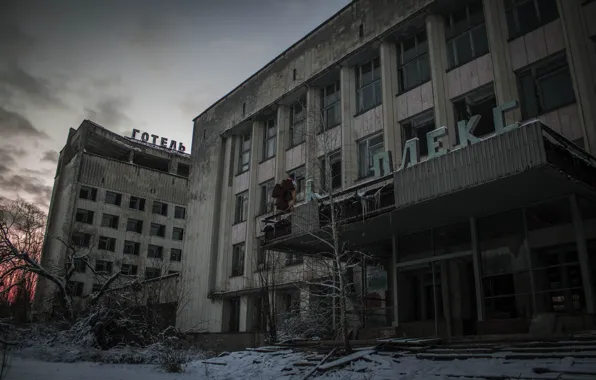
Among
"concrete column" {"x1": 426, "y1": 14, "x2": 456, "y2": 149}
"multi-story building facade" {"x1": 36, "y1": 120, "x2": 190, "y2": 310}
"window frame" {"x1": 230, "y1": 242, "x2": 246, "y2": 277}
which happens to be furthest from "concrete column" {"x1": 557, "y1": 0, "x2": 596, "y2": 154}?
"multi-story building facade" {"x1": 36, "y1": 120, "x2": 190, "y2": 310}

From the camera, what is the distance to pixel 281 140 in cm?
2722

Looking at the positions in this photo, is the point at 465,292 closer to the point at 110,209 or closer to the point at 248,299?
the point at 248,299

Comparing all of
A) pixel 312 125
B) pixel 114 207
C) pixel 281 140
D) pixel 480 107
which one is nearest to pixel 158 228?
pixel 114 207

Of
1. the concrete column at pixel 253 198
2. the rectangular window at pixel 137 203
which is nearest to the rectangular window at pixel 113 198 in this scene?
the rectangular window at pixel 137 203

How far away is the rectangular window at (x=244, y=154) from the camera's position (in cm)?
3044

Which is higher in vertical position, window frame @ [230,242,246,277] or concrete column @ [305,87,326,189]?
concrete column @ [305,87,326,189]

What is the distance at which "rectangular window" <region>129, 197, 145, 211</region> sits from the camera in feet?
193

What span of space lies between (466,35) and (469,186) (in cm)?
951

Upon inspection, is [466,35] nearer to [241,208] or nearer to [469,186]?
[469,186]

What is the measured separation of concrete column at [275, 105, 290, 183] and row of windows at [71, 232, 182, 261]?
36.1 meters

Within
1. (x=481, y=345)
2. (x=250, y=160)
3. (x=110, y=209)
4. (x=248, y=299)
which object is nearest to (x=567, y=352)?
(x=481, y=345)

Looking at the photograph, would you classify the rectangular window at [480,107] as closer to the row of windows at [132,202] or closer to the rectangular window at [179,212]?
the row of windows at [132,202]

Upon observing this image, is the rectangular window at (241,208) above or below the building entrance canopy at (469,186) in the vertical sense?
above

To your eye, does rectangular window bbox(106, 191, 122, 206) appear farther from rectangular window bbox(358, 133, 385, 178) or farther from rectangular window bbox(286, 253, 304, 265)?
rectangular window bbox(358, 133, 385, 178)
